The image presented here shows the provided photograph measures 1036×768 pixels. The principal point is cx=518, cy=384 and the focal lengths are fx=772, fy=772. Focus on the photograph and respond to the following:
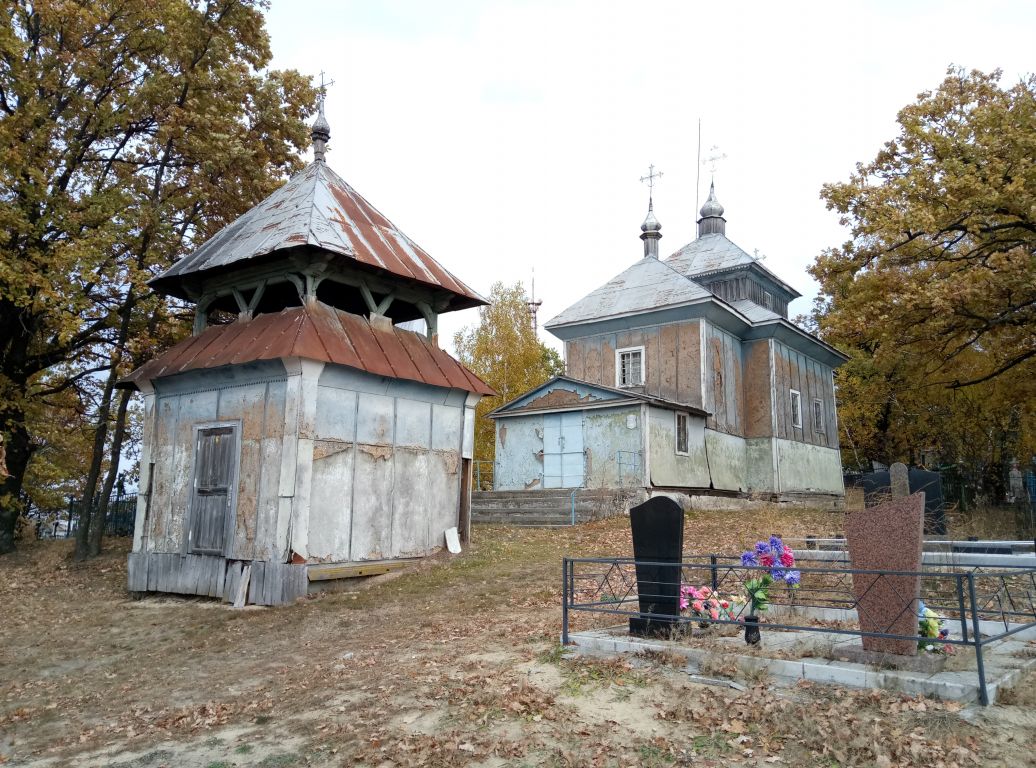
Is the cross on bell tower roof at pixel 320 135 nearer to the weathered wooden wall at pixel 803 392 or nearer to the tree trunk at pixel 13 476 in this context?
the tree trunk at pixel 13 476

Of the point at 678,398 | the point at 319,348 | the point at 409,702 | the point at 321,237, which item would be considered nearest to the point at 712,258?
the point at 678,398

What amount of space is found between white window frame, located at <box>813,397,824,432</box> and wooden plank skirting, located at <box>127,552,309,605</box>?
2494 centimetres

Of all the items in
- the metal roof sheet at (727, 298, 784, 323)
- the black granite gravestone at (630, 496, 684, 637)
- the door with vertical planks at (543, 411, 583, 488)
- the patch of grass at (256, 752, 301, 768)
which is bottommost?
the patch of grass at (256, 752, 301, 768)

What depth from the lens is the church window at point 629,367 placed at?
28219 millimetres

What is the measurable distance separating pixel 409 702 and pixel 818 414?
2884cm

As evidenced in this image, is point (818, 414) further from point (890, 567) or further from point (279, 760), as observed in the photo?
point (279, 760)

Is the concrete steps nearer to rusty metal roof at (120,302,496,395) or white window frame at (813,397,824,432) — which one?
rusty metal roof at (120,302,496,395)

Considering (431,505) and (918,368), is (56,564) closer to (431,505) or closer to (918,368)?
(431,505)

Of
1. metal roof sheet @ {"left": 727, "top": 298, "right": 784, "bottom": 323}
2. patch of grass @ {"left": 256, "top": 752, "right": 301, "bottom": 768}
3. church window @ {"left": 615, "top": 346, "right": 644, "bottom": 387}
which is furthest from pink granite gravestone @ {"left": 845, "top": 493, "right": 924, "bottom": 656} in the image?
metal roof sheet @ {"left": 727, "top": 298, "right": 784, "bottom": 323}

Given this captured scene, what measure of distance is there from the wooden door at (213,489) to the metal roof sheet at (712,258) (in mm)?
22843

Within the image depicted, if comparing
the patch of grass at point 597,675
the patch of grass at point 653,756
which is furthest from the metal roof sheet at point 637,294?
the patch of grass at point 653,756

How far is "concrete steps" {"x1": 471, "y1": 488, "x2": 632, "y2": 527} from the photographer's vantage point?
72.5 feet

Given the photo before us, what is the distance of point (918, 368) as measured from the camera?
22859mm

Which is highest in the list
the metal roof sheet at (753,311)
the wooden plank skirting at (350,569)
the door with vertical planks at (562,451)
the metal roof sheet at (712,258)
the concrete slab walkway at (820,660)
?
the metal roof sheet at (712,258)
